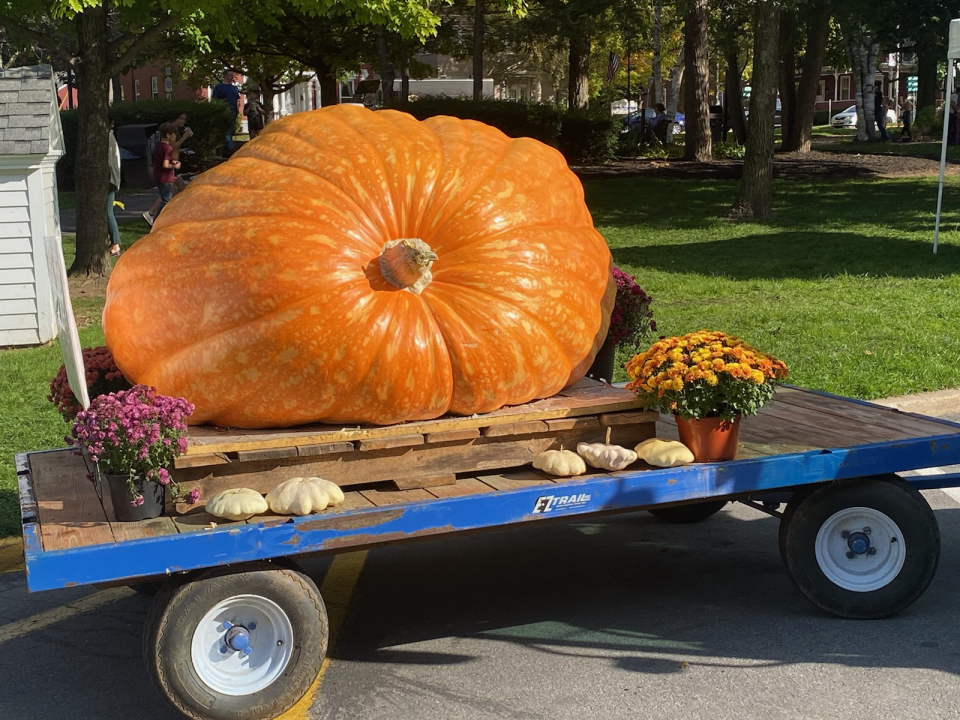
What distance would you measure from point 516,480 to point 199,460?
4.01ft

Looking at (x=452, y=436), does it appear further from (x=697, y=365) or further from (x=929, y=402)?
(x=929, y=402)

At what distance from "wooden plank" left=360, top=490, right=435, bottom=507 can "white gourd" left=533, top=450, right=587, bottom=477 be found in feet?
1.65

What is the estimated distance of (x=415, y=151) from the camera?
4.93 m

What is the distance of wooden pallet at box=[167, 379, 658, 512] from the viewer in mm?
4234

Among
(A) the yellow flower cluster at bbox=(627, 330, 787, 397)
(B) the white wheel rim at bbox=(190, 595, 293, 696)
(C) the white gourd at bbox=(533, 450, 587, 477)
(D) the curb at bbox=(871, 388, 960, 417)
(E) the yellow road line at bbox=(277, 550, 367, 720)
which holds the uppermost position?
(A) the yellow flower cluster at bbox=(627, 330, 787, 397)

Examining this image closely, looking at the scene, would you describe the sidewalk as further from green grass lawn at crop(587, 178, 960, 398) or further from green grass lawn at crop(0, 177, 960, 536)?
green grass lawn at crop(587, 178, 960, 398)

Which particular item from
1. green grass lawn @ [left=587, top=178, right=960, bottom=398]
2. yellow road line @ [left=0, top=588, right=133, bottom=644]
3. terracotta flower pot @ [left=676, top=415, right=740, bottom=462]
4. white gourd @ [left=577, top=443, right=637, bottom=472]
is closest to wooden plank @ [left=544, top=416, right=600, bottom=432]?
white gourd @ [left=577, top=443, right=637, bottom=472]

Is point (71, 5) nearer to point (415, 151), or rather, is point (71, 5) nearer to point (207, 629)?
point (415, 151)

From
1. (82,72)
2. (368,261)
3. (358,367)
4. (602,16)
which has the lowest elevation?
(358,367)

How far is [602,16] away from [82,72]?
1381 centimetres

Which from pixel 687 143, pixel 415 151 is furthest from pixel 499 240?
pixel 687 143

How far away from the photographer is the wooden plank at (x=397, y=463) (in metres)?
4.24

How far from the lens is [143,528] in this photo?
393 cm

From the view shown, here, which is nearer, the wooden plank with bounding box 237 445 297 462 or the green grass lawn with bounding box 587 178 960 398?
the wooden plank with bounding box 237 445 297 462
